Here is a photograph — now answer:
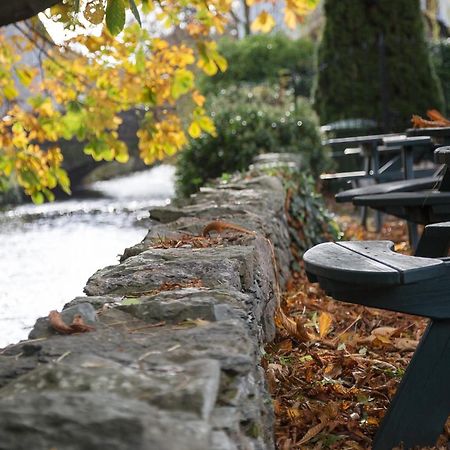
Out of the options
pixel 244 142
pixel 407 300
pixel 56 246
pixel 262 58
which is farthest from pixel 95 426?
pixel 262 58

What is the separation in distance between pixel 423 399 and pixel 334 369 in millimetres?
905

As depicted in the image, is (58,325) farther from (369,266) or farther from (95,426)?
(369,266)

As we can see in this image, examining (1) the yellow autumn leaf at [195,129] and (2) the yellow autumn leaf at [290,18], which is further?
(1) the yellow autumn leaf at [195,129]

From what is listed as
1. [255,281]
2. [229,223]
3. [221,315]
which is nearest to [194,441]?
[221,315]

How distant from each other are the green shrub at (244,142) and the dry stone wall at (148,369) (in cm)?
772

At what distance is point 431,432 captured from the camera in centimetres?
294

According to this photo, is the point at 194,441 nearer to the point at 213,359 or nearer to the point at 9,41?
the point at 213,359

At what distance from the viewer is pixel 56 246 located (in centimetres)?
1009

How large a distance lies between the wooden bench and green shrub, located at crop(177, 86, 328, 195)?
7949mm

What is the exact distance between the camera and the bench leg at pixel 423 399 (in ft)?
9.43

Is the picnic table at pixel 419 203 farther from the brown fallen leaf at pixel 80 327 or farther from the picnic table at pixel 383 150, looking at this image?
the brown fallen leaf at pixel 80 327

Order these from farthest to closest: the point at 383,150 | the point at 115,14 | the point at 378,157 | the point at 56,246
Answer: the point at 56,246 < the point at 378,157 < the point at 383,150 < the point at 115,14

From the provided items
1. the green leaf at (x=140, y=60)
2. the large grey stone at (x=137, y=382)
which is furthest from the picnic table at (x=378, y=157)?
the large grey stone at (x=137, y=382)

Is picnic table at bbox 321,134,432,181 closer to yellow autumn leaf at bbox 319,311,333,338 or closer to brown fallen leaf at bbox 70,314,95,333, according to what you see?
yellow autumn leaf at bbox 319,311,333,338
